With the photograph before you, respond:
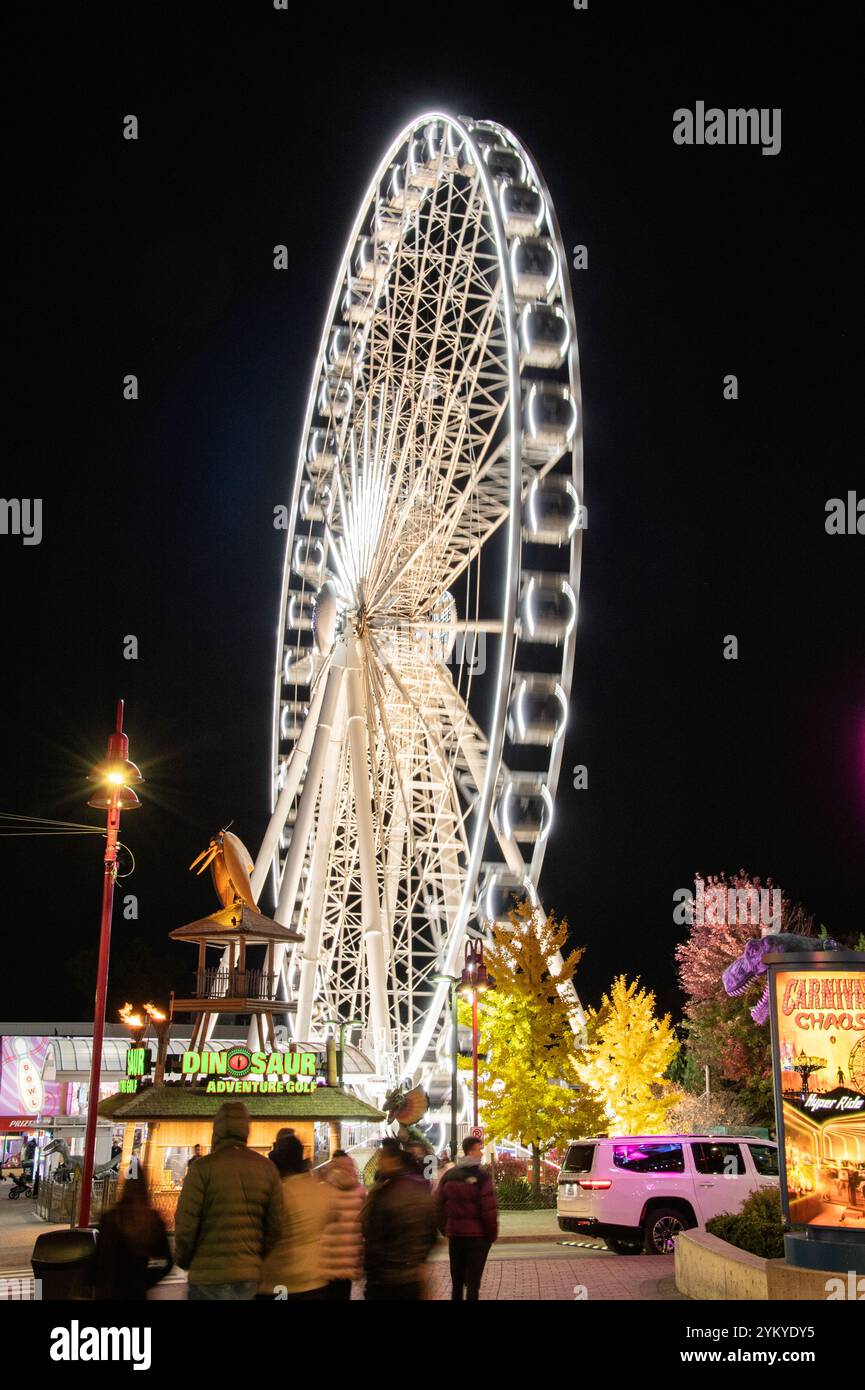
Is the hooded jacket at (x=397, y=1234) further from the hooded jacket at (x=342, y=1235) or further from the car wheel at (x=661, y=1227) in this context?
the car wheel at (x=661, y=1227)

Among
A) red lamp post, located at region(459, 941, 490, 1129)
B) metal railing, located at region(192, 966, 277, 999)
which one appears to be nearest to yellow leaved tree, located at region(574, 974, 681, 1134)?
red lamp post, located at region(459, 941, 490, 1129)

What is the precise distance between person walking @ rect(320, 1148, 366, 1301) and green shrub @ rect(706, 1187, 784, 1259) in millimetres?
5794

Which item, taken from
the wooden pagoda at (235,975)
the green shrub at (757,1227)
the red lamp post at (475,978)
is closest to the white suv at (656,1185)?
the green shrub at (757,1227)

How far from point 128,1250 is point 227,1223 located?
1.10 meters

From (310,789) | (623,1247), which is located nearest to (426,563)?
(310,789)

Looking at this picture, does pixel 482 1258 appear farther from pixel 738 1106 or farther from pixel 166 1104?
pixel 738 1106

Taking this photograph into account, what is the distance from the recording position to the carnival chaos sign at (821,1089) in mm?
10719

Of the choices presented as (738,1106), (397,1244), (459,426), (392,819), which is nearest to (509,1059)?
(392,819)

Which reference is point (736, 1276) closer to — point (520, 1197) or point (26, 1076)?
point (520, 1197)

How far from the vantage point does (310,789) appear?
3244 centimetres

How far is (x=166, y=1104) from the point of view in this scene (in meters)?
26.2

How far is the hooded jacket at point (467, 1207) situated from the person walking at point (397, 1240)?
9.42ft

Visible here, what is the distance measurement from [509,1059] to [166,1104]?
10.6 metres

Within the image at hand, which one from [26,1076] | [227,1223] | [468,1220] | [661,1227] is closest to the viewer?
[227,1223]
